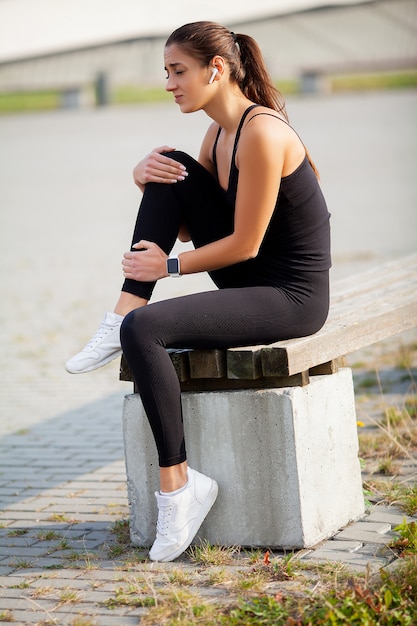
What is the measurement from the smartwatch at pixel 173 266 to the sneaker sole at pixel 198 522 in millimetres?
729

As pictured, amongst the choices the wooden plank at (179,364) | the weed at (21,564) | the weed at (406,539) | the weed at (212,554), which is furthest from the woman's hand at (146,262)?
the weed at (406,539)

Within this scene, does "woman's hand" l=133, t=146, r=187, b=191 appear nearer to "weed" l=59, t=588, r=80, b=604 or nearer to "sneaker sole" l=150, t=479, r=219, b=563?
"sneaker sole" l=150, t=479, r=219, b=563

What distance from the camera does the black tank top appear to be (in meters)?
3.72

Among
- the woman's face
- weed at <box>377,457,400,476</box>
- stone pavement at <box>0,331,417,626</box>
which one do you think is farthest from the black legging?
weed at <box>377,457,400,476</box>

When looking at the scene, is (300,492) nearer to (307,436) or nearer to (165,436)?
(307,436)

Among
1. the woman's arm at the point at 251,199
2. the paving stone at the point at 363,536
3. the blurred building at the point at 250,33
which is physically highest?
the blurred building at the point at 250,33

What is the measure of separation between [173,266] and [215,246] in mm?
164

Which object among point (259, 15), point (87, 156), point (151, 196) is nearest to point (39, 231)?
point (87, 156)

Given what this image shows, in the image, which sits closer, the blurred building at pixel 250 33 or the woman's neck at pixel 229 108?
the woman's neck at pixel 229 108

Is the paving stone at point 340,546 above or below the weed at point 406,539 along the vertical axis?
below

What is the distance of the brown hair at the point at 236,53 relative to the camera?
3.72 m

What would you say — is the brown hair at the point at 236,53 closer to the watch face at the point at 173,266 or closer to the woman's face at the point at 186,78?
Result: the woman's face at the point at 186,78

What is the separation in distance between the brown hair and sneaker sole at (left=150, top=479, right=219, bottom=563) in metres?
1.23

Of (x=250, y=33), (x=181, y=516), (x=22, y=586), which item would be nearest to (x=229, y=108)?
(x=181, y=516)
